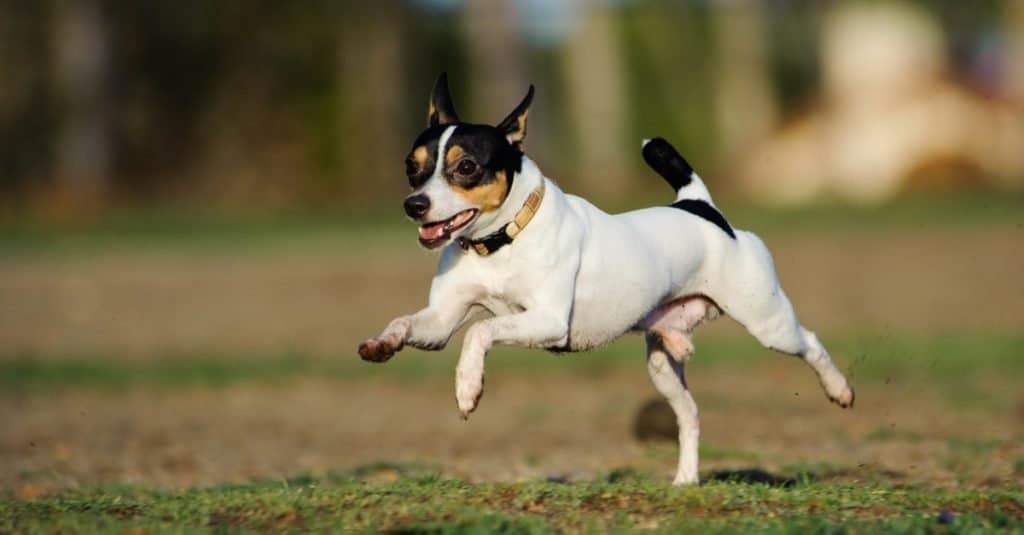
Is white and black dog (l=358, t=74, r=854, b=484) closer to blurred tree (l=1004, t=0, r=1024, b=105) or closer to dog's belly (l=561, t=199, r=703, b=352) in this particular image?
dog's belly (l=561, t=199, r=703, b=352)

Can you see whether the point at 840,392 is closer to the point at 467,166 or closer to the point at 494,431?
the point at 467,166

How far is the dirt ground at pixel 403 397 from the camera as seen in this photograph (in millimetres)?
10562

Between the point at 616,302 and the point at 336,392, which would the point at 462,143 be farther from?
the point at 336,392

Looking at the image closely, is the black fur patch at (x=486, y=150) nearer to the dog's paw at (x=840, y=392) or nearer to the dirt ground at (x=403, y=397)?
the dog's paw at (x=840, y=392)

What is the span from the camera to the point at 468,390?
688cm

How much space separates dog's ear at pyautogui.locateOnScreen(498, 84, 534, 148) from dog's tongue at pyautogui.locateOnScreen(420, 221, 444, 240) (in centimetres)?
55

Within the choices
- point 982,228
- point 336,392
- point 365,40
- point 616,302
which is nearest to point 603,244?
point 616,302

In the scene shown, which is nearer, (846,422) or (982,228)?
(846,422)

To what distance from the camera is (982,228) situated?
27.1 meters

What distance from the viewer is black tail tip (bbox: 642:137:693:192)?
823 centimetres

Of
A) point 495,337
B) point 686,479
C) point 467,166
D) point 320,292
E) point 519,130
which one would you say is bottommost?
point 686,479

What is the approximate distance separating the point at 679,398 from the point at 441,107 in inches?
73.6

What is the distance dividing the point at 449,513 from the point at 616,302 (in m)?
1.37

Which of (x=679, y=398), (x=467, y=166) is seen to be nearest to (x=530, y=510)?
(x=467, y=166)
